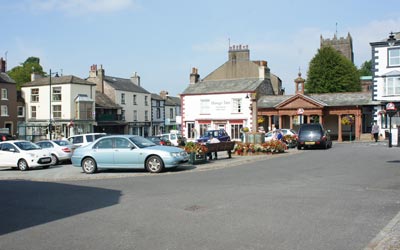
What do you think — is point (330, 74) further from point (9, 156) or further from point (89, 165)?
point (89, 165)

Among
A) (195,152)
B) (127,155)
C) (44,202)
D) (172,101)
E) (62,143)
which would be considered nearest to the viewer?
(44,202)

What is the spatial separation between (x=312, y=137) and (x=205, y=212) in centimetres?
2359

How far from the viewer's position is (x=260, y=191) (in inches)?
471

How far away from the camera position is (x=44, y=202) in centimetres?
1130

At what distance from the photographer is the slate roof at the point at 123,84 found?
6929cm

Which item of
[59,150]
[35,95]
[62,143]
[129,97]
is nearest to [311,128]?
[62,143]

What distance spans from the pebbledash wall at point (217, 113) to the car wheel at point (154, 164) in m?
35.9

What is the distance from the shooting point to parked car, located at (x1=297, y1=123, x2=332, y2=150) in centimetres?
3145

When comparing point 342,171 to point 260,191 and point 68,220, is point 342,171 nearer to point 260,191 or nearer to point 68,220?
point 260,191

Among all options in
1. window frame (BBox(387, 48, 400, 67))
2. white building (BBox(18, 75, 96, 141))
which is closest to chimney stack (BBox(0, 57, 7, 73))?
white building (BBox(18, 75, 96, 141))

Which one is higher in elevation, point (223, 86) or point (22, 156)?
point (223, 86)

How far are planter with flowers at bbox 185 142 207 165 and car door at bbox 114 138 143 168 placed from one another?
3.15 m

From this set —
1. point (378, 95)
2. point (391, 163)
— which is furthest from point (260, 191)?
point (378, 95)

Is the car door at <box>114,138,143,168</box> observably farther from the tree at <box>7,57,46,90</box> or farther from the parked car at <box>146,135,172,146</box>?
the tree at <box>7,57,46,90</box>
